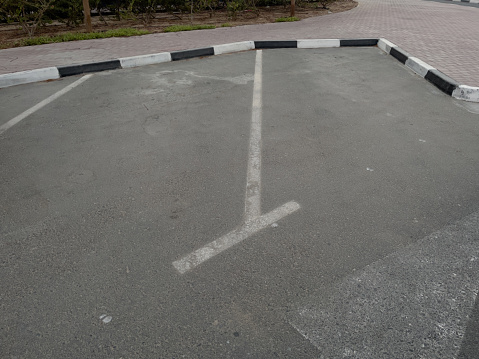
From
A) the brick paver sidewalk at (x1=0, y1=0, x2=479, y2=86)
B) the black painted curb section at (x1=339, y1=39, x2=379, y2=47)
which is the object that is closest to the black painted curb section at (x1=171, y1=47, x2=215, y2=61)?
the brick paver sidewalk at (x1=0, y1=0, x2=479, y2=86)

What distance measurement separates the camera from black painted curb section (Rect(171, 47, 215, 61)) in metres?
7.72

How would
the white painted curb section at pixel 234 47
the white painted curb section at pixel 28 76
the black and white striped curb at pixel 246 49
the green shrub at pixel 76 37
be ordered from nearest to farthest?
the black and white striped curb at pixel 246 49
the white painted curb section at pixel 28 76
the white painted curb section at pixel 234 47
the green shrub at pixel 76 37

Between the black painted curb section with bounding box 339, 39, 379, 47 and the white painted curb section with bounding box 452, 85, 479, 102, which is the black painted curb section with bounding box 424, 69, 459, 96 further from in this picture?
the black painted curb section with bounding box 339, 39, 379, 47

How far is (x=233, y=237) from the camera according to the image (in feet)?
8.57

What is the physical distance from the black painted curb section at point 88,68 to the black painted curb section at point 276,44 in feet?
11.3

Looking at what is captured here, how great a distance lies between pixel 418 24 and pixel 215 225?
39.9 feet

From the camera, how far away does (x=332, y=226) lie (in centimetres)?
272

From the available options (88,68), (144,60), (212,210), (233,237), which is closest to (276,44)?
(144,60)

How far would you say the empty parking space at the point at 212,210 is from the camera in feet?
6.48

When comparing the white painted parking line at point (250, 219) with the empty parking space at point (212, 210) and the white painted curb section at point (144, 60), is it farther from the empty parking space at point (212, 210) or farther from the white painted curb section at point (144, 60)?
the white painted curb section at point (144, 60)

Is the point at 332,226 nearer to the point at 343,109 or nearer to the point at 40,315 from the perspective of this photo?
the point at 40,315

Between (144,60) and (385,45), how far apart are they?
5558 millimetres

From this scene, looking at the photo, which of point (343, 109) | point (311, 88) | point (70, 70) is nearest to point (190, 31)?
point (70, 70)

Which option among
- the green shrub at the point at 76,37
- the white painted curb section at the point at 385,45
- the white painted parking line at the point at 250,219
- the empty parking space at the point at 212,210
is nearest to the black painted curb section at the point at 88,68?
the empty parking space at the point at 212,210
